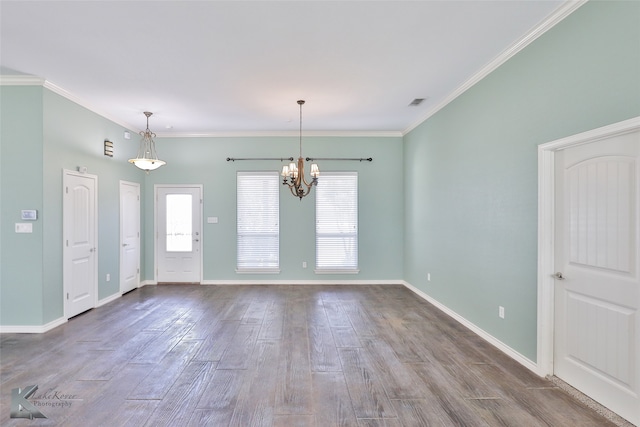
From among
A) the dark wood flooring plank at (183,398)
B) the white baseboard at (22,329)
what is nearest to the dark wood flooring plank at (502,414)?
the dark wood flooring plank at (183,398)

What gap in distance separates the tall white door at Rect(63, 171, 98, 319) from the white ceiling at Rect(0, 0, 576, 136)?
1.28 meters

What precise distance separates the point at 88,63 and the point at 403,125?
482cm

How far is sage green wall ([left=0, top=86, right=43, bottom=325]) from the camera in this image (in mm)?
3756

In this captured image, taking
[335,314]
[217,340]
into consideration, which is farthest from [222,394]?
A: [335,314]

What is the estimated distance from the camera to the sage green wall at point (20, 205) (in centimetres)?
376

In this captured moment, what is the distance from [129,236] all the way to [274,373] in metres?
4.43

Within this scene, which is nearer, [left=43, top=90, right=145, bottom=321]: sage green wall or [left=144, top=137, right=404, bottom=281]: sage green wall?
[left=43, top=90, right=145, bottom=321]: sage green wall

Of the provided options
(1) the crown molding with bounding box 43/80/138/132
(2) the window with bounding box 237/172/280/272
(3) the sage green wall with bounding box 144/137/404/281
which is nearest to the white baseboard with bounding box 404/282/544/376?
(3) the sage green wall with bounding box 144/137/404/281

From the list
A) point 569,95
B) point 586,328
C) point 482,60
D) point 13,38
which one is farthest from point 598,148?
point 13,38

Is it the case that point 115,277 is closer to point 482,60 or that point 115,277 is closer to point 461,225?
point 461,225

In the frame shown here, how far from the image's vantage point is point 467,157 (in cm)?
393

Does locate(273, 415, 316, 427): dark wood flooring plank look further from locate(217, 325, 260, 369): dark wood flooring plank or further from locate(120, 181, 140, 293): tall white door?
locate(120, 181, 140, 293): tall white door

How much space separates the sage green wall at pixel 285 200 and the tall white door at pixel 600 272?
12.3ft

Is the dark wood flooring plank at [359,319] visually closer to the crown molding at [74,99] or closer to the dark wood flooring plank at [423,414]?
the dark wood flooring plank at [423,414]
